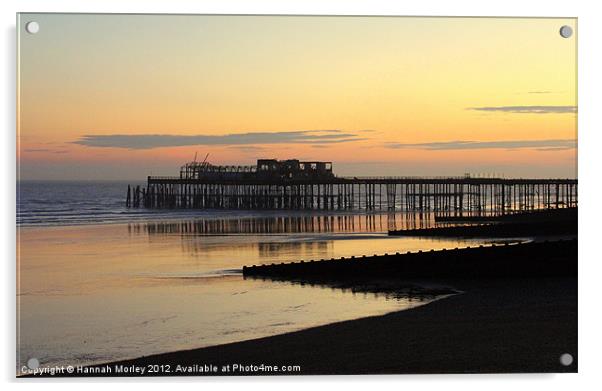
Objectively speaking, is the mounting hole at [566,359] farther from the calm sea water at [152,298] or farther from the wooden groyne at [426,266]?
the wooden groyne at [426,266]

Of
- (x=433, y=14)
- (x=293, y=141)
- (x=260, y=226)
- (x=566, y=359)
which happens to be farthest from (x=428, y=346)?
(x=260, y=226)

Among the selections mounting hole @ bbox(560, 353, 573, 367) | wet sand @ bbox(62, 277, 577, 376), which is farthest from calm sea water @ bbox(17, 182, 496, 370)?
mounting hole @ bbox(560, 353, 573, 367)

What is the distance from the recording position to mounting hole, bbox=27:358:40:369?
618 centimetres

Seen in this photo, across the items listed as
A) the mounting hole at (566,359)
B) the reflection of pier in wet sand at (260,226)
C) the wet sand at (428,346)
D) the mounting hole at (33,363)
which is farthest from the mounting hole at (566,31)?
the reflection of pier in wet sand at (260,226)

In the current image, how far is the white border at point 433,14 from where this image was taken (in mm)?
6195

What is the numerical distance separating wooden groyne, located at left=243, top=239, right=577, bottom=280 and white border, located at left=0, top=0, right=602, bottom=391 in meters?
2.27

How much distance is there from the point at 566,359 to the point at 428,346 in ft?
3.29

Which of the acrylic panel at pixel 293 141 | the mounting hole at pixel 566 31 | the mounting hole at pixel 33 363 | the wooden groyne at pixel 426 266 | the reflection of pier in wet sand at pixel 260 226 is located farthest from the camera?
the reflection of pier in wet sand at pixel 260 226

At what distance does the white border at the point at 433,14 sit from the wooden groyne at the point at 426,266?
2.27m

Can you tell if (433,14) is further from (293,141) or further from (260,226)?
(260,226)

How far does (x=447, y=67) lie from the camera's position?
6930 millimetres

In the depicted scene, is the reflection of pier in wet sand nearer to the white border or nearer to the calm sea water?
the calm sea water

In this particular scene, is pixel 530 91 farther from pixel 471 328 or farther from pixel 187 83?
pixel 187 83

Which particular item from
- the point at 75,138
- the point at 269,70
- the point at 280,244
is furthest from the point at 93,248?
the point at 269,70
